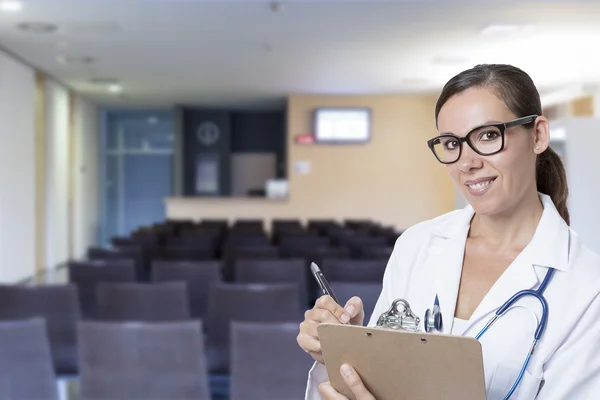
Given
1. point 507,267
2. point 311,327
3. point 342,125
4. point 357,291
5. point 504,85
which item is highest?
point 342,125

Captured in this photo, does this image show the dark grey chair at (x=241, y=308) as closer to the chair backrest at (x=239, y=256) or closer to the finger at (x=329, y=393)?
the chair backrest at (x=239, y=256)

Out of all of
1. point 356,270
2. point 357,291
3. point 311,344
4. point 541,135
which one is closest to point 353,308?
point 311,344

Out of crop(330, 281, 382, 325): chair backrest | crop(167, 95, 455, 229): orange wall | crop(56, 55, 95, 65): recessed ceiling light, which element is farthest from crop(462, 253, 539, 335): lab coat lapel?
crop(167, 95, 455, 229): orange wall

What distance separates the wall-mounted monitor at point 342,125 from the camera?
42.8 feet

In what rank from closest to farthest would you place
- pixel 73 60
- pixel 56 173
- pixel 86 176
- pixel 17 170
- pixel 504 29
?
pixel 504 29, pixel 17 170, pixel 73 60, pixel 56 173, pixel 86 176

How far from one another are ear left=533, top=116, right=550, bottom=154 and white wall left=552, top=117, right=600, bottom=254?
10.2ft

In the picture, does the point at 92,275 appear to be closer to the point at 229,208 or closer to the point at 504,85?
the point at 504,85

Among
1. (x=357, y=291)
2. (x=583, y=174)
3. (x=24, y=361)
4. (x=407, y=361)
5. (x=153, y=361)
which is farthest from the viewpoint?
(x=583, y=174)

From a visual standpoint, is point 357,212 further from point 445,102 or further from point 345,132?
point 445,102

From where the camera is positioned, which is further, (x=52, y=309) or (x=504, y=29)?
(x=504, y=29)

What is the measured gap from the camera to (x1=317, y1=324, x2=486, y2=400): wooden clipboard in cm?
101

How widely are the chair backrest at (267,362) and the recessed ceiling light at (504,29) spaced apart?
5.75 metres

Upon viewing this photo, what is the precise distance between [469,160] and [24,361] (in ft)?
6.79

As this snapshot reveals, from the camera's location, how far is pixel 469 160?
120cm
